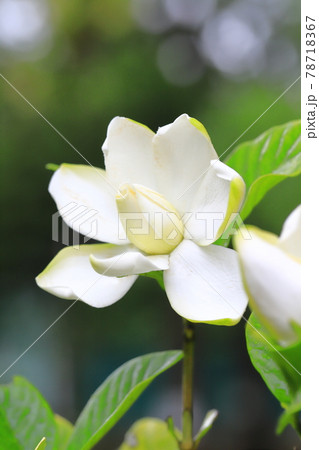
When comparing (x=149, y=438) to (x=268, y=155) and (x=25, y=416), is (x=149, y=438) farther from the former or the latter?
(x=268, y=155)

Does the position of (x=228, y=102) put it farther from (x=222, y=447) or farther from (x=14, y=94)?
(x=222, y=447)

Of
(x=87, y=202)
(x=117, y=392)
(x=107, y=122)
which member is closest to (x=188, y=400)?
(x=117, y=392)

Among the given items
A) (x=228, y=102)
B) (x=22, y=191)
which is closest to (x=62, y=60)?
(x=22, y=191)

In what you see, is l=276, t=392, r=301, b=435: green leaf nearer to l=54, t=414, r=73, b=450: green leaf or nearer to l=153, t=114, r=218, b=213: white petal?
l=153, t=114, r=218, b=213: white petal

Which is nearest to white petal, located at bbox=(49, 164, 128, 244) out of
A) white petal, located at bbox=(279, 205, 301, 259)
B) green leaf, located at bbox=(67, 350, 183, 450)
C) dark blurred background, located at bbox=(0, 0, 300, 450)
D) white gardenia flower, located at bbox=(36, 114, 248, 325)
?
white gardenia flower, located at bbox=(36, 114, 248, 325)

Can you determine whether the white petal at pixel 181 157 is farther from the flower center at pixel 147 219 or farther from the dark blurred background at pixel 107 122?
the dark blurred background at pixel 107 122
